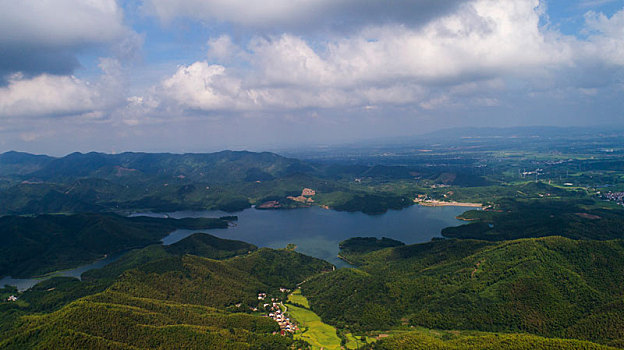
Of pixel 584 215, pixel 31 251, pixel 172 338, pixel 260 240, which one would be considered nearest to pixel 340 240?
pixel 260 240

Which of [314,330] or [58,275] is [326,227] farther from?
[58,275]

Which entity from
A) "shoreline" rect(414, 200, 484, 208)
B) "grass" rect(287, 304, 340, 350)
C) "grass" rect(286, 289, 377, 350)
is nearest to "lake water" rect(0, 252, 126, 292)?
"grass" rect(286, 289, 377, 350)

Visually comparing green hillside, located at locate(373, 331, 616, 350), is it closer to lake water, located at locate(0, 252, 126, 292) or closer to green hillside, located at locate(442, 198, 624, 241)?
green hillside, located at locate(442, 198, 624, 241)

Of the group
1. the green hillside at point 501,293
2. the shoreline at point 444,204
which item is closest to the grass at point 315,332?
the green hillside at point 501,293

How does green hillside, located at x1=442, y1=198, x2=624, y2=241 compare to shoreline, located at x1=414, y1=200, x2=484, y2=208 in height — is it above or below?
above

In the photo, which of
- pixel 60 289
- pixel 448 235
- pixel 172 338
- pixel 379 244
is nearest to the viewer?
pixel 172 338

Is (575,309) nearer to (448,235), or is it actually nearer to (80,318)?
(448,235)
